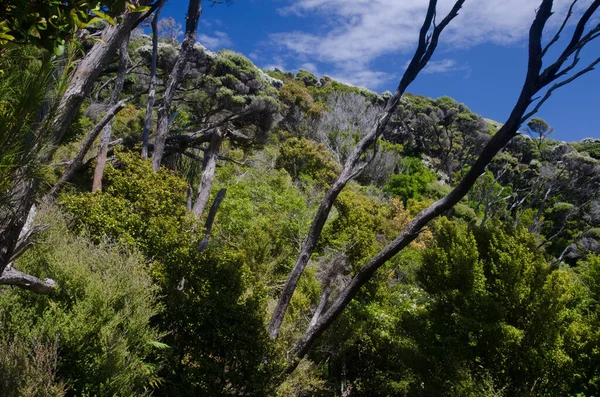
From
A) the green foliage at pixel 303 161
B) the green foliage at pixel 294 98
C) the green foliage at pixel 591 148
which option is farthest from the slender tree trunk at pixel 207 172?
the green foliage at pixel 591 148

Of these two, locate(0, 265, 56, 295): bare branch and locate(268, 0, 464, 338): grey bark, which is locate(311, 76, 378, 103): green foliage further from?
locate(0, 265, 56, 295): bare branch

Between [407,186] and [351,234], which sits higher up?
[407,186]

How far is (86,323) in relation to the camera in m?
5.65

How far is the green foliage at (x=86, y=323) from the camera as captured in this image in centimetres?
531

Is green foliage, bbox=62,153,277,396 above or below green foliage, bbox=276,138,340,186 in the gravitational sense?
below

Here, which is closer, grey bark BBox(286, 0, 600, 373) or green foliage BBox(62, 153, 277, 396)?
grey bark BBox(286, 0, 600, 373)

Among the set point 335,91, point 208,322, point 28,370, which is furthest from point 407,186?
point 28,370

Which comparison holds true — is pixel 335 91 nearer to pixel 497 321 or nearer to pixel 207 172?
pixel 207 172

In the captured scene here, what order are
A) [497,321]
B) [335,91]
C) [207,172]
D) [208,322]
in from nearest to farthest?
[208,322], [497,321], [207,172], [335,91]

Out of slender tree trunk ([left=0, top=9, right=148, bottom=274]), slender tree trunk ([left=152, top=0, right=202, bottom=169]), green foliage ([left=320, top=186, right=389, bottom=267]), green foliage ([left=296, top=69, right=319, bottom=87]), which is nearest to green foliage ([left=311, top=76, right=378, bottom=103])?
green foliage ([left=296, top=69, right=319, bottom=87])

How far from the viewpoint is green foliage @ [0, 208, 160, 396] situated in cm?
531

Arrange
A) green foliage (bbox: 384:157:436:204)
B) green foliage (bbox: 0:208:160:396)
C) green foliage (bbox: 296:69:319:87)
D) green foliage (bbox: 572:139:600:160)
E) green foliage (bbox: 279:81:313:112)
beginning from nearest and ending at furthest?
green foliage (bbox: 0:208:160:396)
green foliage (bbox: 384:157:436:204)
green foliage (bbox: 572:139:600:160)
green foliage (bbox: 279:81:313:112)
green foliage (bbox: 296:69:319:87)

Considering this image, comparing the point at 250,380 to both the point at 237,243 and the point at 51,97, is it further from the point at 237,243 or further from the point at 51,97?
the point at 237,243

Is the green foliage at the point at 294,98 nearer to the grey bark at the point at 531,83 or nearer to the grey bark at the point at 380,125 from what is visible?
the grey bark at the point at 380,125
